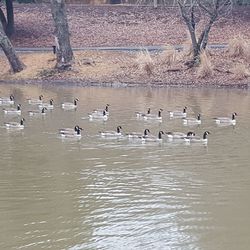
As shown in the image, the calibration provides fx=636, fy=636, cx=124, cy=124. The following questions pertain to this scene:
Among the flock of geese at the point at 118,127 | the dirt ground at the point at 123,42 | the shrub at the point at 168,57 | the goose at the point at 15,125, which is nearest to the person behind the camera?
the flock of geese at the point at 118,127

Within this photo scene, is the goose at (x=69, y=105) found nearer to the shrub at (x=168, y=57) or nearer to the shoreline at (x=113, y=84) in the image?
the shoreline at (x=113, y=84)

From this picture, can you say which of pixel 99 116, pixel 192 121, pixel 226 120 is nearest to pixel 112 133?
pixel 99 116

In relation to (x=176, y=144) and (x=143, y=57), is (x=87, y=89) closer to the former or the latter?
(x=143, y=57)

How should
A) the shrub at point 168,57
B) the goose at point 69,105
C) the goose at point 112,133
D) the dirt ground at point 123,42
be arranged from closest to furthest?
1. the goose at point 112,133
2. the goose at point 69,105
3. the dirt ground at point 123,42
4. the shrub at point 168,57

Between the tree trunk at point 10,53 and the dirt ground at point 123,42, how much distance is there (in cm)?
50

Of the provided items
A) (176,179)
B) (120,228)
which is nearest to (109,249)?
(120,228)

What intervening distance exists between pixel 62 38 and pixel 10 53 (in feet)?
10.5

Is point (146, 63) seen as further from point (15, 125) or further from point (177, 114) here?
point (15, 125)

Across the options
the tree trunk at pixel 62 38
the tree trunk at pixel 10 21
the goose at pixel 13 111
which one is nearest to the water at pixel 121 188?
the goose at pixel 13 111

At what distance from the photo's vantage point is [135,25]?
173 feet

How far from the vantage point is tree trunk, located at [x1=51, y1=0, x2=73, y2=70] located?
123 feet

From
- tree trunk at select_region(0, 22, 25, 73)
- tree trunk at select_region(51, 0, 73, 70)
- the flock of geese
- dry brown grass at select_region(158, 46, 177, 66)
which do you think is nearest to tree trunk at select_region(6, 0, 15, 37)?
tree trunk at select_region(0, 22, 25, 73)

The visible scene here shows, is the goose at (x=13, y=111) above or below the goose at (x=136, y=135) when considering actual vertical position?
above

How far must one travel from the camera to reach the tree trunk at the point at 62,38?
37.5 metres
